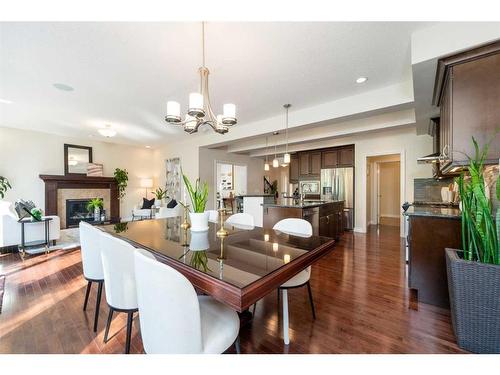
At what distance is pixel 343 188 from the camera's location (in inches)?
227

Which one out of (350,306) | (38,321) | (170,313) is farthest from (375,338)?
(38,321)

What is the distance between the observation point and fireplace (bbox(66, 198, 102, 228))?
5941mm

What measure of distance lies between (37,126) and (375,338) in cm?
729

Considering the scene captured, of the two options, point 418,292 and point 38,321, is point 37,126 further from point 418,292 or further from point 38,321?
point 418,292

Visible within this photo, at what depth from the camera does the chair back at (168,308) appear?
0.89 metres

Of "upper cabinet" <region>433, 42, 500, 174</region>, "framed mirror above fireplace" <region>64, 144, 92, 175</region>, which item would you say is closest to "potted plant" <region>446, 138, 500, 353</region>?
"upper cabinet" <region>433, 42, 500, 174</region>

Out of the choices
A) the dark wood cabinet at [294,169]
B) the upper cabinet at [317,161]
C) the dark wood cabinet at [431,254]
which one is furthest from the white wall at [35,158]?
the dark wood cabinet at [431,254]

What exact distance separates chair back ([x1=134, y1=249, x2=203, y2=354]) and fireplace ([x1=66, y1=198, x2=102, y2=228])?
6626mm

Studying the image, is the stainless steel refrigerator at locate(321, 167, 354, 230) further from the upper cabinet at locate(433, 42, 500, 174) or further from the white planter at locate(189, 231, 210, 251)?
the white planter at locate(189, 231, 210, 251)

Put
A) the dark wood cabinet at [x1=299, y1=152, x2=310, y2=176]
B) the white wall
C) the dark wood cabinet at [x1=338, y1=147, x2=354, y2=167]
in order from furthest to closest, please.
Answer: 1. the dark wood cabinet at [x1=299, y1=152, x2=310, y2=176]
2. the dark wood cabinet at [x1=338, y1=147, x2=354, y2=167]
3. the white wall

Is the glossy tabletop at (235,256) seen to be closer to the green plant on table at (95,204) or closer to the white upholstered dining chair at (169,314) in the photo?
the white upholstered dining chair at (169,314)

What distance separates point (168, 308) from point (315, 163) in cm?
618

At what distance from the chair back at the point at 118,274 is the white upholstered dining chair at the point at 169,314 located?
0.38 m

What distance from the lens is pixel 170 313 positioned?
0.94m
